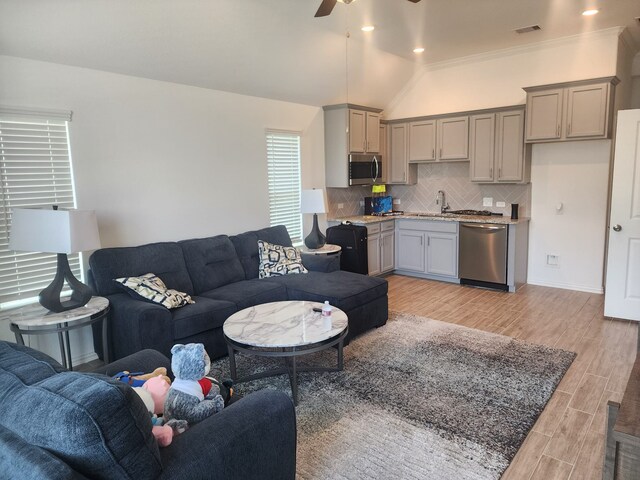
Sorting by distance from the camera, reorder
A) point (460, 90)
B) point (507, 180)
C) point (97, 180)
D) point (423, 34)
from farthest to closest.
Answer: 1. point (460, 90)
2. point (507, 180)
3. point (423, 34)
4. point (97, 180)

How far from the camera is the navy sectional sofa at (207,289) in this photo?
3.36m

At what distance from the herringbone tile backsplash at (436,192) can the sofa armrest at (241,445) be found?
4.80 metres

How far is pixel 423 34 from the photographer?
4934 mm

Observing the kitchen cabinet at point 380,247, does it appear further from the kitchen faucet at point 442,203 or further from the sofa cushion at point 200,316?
the sofa cushion at point 200,316

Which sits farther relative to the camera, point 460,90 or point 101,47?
point 460,90

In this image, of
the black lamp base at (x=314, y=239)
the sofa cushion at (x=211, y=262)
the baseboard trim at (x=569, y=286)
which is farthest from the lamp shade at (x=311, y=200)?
the baseboard trim at (x=569, y=286)

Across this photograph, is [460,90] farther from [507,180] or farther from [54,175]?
[54,175]

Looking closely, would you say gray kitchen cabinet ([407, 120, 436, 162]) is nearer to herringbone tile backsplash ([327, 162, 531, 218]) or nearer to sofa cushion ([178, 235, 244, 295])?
herringbone tile backsplash ([327, 162, 531, 218])

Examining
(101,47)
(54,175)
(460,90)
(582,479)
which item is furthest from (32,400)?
(460,90)

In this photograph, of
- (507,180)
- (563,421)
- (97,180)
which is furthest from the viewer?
(507,180)

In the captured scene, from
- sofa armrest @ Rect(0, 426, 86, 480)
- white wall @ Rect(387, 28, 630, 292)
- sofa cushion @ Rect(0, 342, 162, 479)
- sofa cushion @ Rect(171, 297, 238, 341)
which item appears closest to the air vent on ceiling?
white wall @ Rect(387, 28, 630, 292)

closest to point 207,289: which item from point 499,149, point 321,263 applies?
point 321,263

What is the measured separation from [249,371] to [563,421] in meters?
2.25

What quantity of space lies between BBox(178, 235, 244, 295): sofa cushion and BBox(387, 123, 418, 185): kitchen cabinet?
10.4 ft
